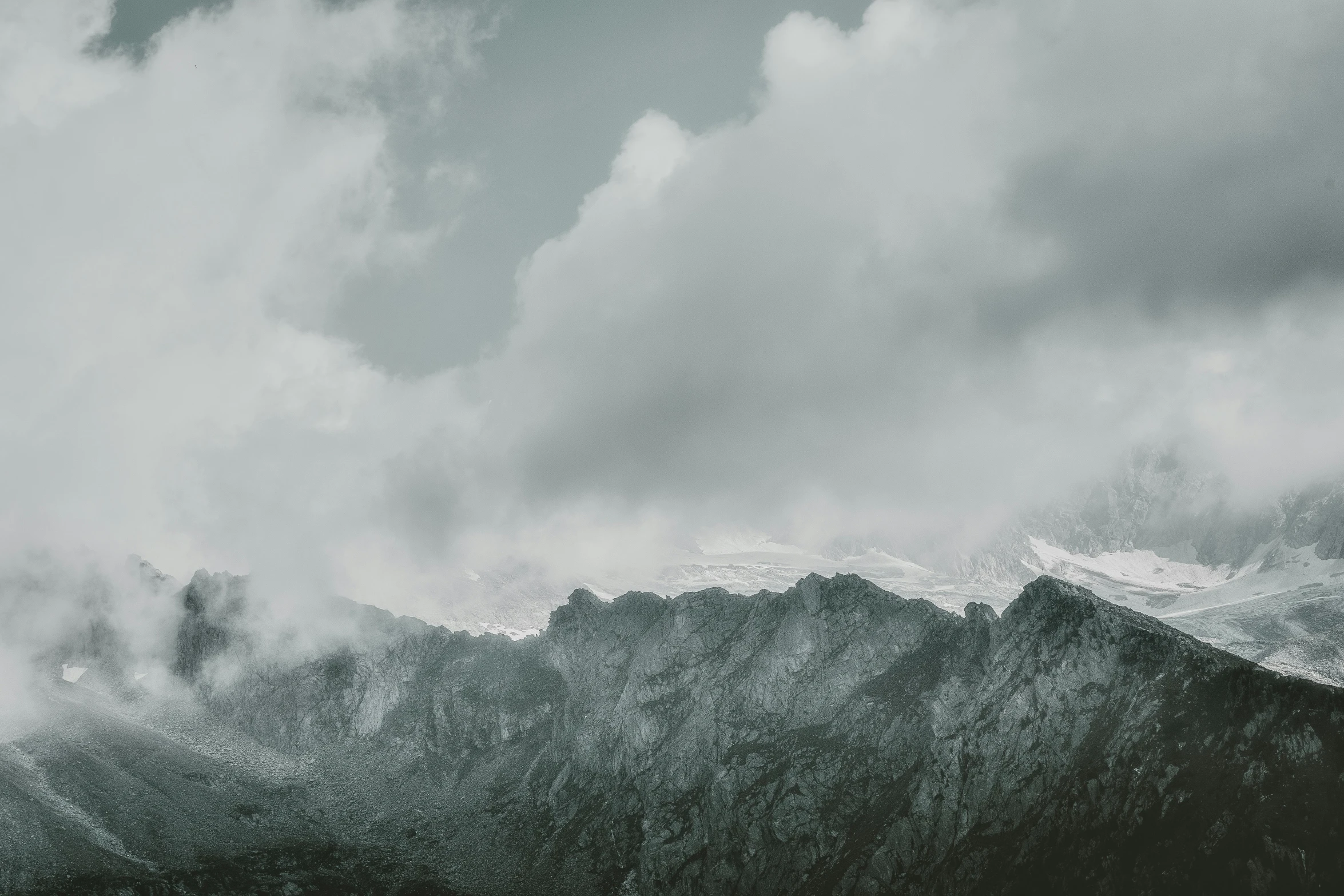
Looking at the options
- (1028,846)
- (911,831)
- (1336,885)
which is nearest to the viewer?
(1336,885)

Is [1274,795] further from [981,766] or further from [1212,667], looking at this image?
[981,766]

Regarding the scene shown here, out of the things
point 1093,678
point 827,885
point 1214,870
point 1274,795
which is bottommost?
point 827,885

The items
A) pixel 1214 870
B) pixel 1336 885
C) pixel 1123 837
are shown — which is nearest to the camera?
pixel 1336 885

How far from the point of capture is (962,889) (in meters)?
175

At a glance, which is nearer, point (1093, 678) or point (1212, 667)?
point (1212, 667)

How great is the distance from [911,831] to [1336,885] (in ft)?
267

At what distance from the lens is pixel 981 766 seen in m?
197

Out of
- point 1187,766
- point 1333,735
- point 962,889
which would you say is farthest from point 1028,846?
point 1333,735

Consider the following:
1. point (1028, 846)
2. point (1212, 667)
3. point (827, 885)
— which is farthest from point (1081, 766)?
point (827, 885)

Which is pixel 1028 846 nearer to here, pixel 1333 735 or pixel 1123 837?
pixel 1123 837

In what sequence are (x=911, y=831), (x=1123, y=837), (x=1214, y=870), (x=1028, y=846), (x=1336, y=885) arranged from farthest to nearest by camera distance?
(x=911, y=831)
(x=1028, y=846)
(x=1123, y=837)
(x=1214, y=870)
(x=1336, y=885)

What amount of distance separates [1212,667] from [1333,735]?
96.4 feet

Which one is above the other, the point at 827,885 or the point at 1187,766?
the point at 1187,766

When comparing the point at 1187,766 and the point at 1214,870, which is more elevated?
the point at 1187,766
